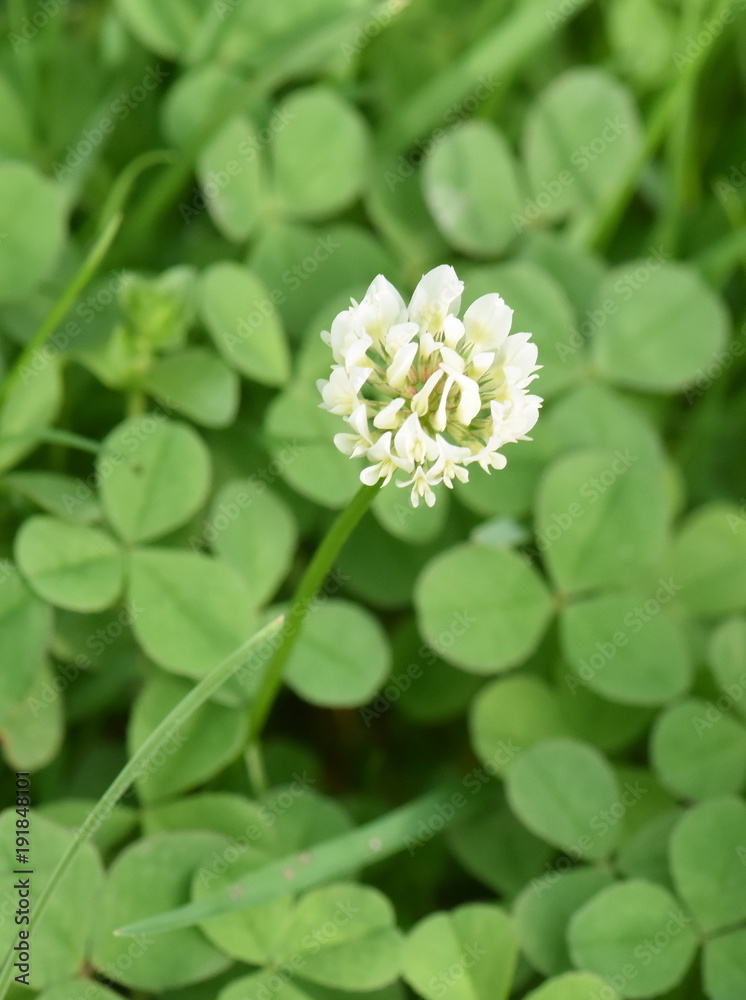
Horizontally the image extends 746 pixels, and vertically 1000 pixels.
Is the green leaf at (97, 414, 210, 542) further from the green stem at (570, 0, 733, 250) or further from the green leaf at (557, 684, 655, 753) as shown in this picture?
the green stem at (570, 0, 733, 250)

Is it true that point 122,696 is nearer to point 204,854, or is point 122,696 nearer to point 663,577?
point 204,854

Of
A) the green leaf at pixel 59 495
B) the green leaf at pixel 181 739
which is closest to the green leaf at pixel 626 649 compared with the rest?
the green leaf at pixel 181 739

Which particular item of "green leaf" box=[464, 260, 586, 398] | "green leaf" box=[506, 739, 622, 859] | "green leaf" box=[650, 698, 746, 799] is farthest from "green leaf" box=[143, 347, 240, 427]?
"green leaf" box=[650, 698, 746, 799]

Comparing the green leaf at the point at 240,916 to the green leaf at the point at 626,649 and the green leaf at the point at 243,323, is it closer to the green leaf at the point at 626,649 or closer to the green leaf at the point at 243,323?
the green leaf at the point at 626,649

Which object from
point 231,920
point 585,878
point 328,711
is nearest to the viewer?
point 231,920

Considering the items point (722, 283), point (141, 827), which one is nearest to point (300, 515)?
point (141, 827)

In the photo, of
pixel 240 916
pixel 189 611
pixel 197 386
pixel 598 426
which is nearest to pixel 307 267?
pixel 197 386

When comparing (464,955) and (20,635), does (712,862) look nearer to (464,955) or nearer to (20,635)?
(464,955)
